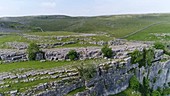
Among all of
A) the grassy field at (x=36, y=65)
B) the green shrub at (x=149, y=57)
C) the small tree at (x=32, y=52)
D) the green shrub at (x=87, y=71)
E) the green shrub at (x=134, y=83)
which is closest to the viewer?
the green shrub at (x=87, y=71)

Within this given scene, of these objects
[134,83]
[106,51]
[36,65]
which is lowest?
[134,83]

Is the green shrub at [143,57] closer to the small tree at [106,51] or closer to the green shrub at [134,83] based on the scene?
the green shrub at [134,83]

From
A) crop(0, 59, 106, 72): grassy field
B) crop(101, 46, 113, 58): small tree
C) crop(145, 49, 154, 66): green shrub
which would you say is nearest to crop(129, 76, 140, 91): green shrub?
crop(145, 49, 154, 66): green shrub

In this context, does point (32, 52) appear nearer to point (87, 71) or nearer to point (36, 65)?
point (36, 65)

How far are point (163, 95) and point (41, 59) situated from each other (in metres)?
30.1

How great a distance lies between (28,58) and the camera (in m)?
62.9

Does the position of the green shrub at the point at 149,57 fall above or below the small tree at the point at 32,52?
below

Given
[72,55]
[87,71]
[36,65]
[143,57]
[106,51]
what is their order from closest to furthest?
[87,71], [36,65], [72,55], [106,51], [143,57]

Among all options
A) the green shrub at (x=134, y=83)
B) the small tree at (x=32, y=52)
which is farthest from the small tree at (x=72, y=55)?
the green shrub at (x=134, y=83)

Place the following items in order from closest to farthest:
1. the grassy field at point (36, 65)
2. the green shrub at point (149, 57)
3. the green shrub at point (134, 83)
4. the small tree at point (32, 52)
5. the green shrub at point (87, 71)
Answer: the green shrub at point (87, 71) → the grassy field at point (36, 65) → the green shrub at point (134, 83) → the small tree at point (32, 52) → the green shrub at point (149, 57)

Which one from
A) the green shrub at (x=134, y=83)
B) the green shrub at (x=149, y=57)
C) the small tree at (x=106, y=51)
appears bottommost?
the green shrub at (x=134, y=83)

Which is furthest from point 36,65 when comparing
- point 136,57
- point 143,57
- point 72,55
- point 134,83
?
point 143,57

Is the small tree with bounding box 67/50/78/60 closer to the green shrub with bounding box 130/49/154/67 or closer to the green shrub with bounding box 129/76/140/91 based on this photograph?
the green shrub with bounding box 130/49/154/67

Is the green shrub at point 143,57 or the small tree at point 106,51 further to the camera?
the small tree at point 106,51
